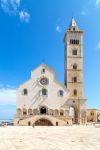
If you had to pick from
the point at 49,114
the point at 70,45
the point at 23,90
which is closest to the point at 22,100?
the point at 23,90

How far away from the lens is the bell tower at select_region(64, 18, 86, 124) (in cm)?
7875

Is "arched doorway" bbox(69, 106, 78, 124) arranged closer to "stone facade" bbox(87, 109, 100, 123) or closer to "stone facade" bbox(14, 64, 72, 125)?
"stone facade" bbox(14, 64, 72, 125)

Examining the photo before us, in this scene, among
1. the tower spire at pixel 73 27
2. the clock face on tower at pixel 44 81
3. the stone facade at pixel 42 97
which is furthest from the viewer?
the tower spire at pixel 73 27

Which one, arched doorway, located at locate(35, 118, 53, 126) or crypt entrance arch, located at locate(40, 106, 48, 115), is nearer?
arched doorway, located at locate(35, 118, 53, 126)

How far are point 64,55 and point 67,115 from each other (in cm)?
1933

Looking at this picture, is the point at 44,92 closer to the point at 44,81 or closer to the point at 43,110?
the point at 44,81

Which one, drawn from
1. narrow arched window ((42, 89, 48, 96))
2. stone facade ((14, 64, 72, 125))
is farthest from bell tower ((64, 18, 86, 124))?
narrow arched window ((42, 89, 48, 96))

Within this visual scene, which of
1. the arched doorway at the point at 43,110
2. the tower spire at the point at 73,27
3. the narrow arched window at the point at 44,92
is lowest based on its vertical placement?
the arched doorway at the point at 43,110

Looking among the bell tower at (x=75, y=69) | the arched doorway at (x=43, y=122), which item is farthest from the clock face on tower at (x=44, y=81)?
the arched doorway at (x=43, y=122)

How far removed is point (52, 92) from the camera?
Result: 257 ft

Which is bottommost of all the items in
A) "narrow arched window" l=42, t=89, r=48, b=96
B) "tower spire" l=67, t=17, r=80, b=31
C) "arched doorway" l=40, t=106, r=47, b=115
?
"arched doorway" l=40, t=106, r=47, b=115

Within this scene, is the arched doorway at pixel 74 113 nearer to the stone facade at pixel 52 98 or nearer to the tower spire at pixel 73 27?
the stone facade at pixel 52 98

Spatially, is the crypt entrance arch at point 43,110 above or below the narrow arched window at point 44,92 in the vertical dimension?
below

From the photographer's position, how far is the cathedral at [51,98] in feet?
241
